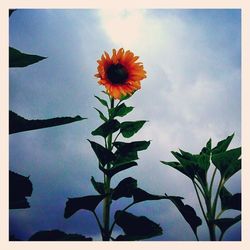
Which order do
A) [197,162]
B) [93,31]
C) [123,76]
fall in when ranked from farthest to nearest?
[93,31]
[123,76]
[197,162]

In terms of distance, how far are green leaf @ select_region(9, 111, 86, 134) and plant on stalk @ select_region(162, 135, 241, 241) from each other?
0.37 metres

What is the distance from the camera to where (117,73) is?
1.07m

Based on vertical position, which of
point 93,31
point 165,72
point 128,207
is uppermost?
point 93,31

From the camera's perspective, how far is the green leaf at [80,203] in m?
0.88

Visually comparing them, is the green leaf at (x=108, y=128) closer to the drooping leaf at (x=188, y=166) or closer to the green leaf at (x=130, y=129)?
the green leaf at (x=130, y=129)

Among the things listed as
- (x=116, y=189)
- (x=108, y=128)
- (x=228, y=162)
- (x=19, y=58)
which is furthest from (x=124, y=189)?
(x=19, y=58)

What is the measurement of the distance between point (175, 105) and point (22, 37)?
1.62 feet

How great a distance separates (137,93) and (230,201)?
0.42 metres

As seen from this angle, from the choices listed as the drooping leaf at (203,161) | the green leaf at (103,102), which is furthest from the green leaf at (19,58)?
the drooping leaf at (203,161)

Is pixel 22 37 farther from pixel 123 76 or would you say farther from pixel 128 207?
pixel 128 207

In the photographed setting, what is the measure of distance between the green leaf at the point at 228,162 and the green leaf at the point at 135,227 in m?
0.21

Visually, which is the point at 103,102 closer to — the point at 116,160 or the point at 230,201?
the point at 116,160

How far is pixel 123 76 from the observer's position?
1.06m
